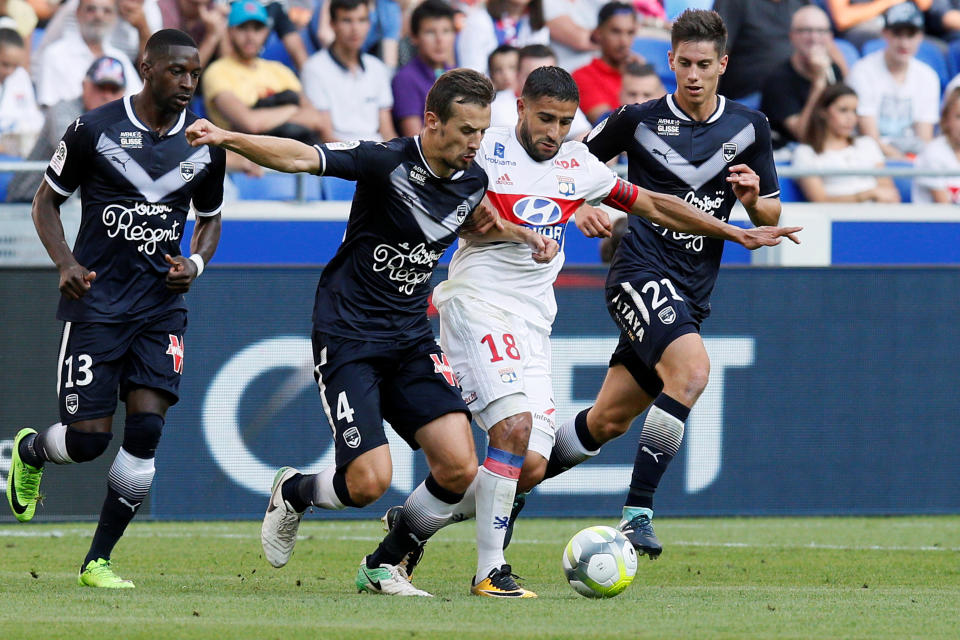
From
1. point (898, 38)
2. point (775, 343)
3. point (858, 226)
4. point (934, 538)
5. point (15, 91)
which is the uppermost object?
point (898, 38)

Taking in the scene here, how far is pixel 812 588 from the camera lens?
695 centimetres

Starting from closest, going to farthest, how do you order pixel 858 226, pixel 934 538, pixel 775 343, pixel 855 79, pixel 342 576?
pixel 342 576 → pixel 934 538 → pixel 775 343 → pixel 858 226 → pixel 855 79

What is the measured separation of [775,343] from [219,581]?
5.09 metres

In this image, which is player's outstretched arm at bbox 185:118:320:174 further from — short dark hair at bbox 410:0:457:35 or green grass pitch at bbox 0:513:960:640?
short dark hair at bbox 410:0:457:35

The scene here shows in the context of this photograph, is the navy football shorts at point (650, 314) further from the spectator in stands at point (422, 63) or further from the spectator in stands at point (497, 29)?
the spectator in stands at point (497, 29)

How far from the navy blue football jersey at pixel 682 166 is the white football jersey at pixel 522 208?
85 cm

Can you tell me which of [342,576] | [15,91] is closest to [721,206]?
[342,576]

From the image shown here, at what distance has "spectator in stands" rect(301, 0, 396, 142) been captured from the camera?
12.8 metres

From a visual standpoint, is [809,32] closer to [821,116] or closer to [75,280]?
[821,116]

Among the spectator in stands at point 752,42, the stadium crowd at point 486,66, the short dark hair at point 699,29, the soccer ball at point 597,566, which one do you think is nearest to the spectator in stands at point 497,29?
the stadium crowd at point 486,66

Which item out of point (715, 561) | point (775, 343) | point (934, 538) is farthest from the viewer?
point (775, 343)

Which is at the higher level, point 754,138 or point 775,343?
point 754,138

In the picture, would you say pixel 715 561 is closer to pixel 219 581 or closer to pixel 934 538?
pixel 934 538

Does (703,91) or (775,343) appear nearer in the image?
(703,91)
